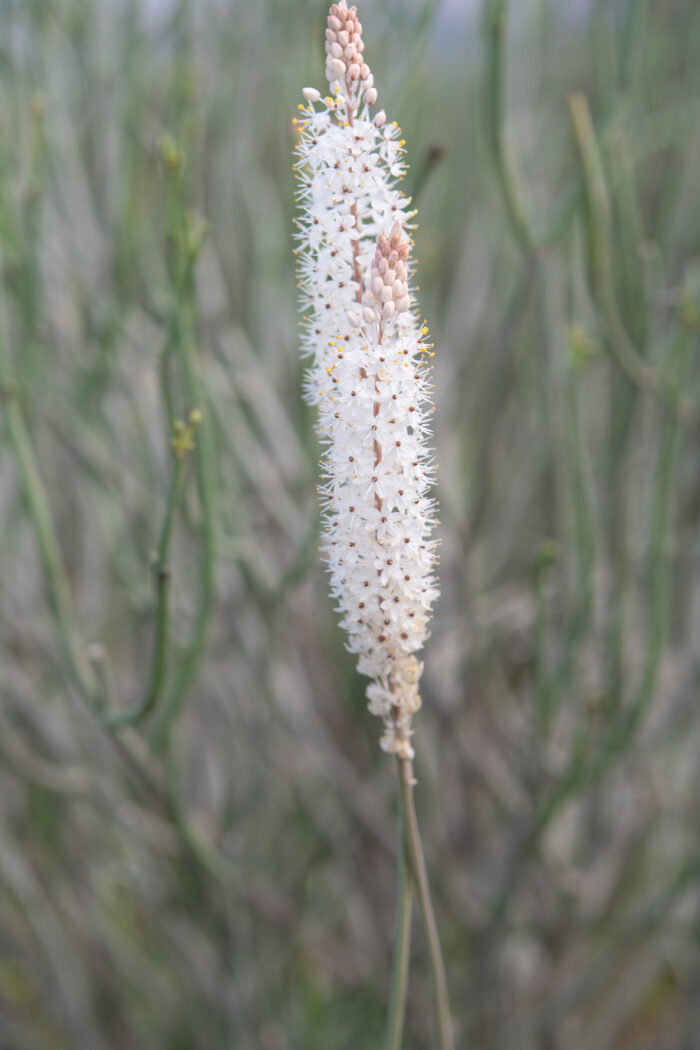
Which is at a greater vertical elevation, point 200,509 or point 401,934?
point 200,509

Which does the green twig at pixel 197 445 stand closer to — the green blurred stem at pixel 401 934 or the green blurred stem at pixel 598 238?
the green blurred stem at pixel 401 934

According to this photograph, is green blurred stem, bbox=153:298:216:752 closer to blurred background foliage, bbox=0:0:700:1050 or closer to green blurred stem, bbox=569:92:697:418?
blurred background foliage, bbox=0:0:700:1050

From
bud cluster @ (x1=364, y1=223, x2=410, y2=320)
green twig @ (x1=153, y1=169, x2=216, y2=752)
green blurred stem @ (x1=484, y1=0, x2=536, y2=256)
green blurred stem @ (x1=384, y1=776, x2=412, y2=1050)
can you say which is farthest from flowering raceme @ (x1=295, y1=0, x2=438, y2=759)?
green blurred stem @ (x1=484, y1=0, x2=536, y2=256)

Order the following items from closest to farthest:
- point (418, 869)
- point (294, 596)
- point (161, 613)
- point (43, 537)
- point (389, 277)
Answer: point (389, 277)
point (418, 869)
point (161, 613)
point (43, 537)
point (294, 596)

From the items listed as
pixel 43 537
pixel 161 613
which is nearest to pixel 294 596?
pixel 43 537

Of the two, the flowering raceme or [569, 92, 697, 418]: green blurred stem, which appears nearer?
the flowering raceme

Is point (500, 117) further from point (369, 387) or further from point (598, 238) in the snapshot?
point (369, 387)

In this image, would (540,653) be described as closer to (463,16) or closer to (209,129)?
(209,129)

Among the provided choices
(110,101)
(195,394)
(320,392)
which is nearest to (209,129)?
(110,101)
